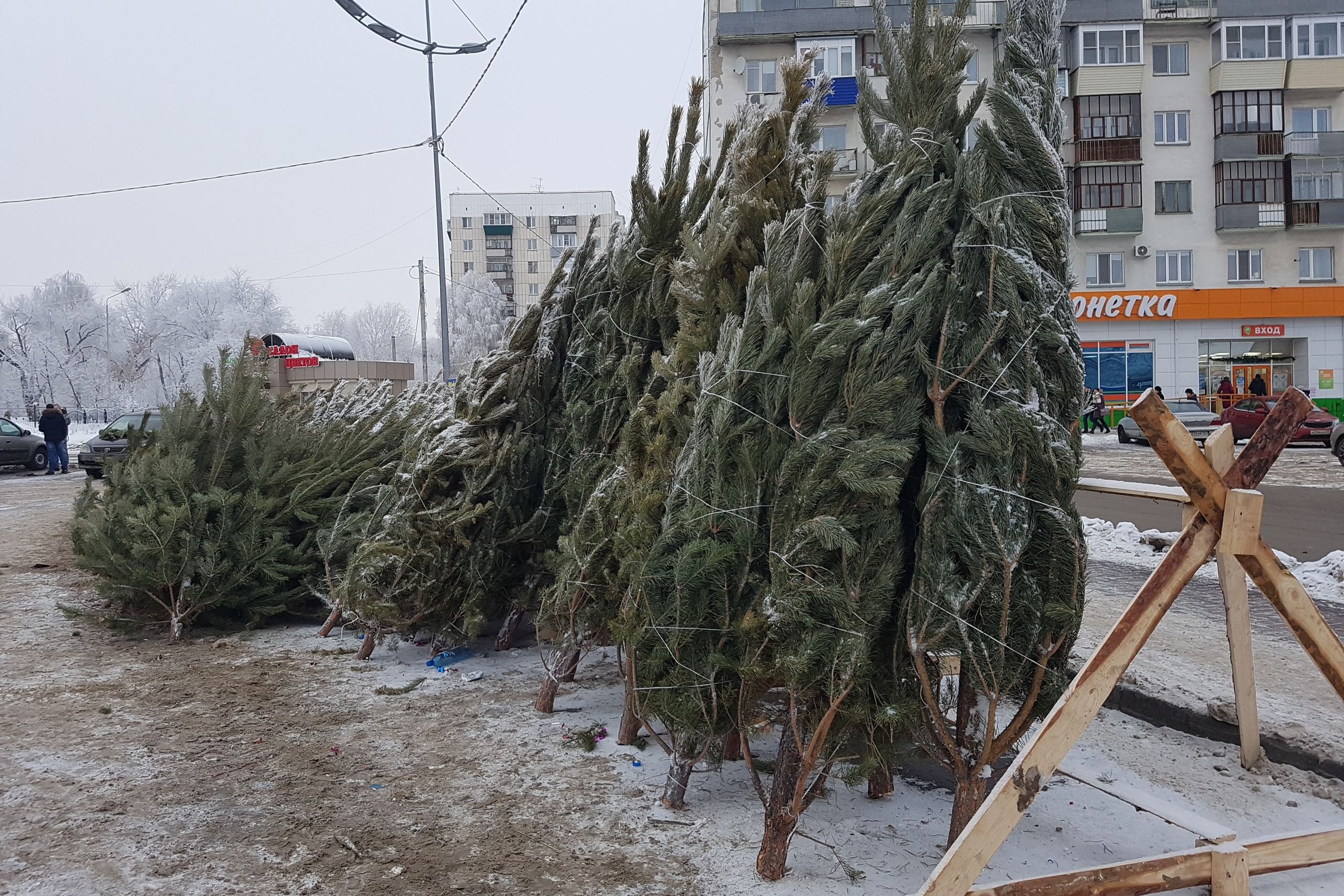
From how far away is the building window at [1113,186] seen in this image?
34219 mm

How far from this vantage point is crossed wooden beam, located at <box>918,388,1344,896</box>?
2324mm

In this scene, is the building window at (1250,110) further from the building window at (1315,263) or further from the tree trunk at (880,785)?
the tree trunk at (880,785)

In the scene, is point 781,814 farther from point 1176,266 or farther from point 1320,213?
point 1320,213

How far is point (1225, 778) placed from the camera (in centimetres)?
362

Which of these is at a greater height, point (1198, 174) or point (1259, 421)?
point (1198, 174)

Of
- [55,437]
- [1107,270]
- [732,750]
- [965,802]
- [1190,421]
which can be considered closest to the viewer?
[965,802]

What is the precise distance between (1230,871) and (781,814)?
1.30m

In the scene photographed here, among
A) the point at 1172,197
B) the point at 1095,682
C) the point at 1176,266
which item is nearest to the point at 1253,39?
the point at 1172,197

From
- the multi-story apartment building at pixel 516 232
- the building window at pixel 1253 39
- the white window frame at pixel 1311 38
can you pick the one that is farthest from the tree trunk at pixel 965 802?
the multi-story apartment building at pixel 516 232

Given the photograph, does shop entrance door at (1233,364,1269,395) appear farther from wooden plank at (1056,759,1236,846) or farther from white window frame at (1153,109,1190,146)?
wooden plank at (1056,759,1236,846)

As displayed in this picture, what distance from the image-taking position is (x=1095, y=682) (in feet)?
7.75

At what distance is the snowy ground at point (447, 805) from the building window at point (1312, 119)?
39.8 m

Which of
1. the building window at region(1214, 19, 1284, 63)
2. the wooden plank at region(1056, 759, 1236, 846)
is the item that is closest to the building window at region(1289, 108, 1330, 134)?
the building window at region(1214, 19, 1284, 63)

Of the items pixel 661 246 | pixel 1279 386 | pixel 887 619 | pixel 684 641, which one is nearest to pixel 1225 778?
pixel 887 619
